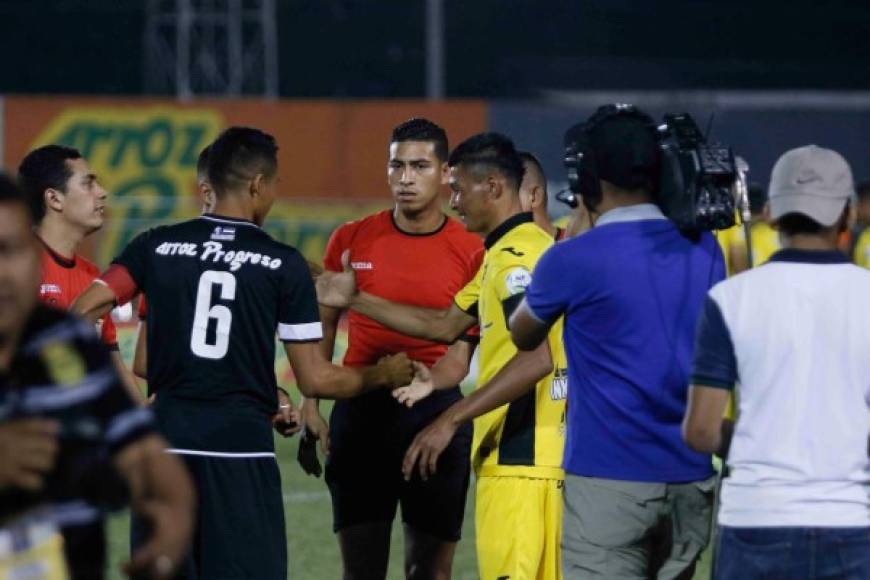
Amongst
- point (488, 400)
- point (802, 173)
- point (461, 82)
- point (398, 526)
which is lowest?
point (398, 526)

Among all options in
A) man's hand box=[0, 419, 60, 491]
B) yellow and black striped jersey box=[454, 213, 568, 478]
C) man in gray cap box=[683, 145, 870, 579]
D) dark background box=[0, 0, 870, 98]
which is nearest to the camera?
man's hand box=[0, 419, 60, 491]

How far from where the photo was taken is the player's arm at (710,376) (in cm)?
427

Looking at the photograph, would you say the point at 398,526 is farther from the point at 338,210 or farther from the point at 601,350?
the point at 338,210

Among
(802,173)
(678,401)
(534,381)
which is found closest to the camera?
(802,173)

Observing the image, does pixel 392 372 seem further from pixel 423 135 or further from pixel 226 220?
pixel 423 135

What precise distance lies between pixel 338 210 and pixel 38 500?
18608 mm

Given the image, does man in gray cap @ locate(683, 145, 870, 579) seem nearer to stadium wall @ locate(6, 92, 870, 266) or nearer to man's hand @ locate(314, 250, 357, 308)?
man's hand @ locate(314, 250, 357, 308)

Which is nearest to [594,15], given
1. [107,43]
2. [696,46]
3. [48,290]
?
[696,46]

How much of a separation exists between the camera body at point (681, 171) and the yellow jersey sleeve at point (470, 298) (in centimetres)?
152

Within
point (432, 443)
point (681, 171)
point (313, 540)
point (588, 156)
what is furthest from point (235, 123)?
point (681, 171)

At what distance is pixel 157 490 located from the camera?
3520 millimetres

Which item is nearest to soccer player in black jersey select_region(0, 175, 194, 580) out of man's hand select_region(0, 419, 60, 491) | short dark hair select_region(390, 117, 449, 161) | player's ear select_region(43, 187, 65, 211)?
man's hand select_region(0, 419, 60, 491)

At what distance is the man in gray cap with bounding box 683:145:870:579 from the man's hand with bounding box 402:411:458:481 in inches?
69.0

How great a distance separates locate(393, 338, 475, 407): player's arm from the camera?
6.54m
